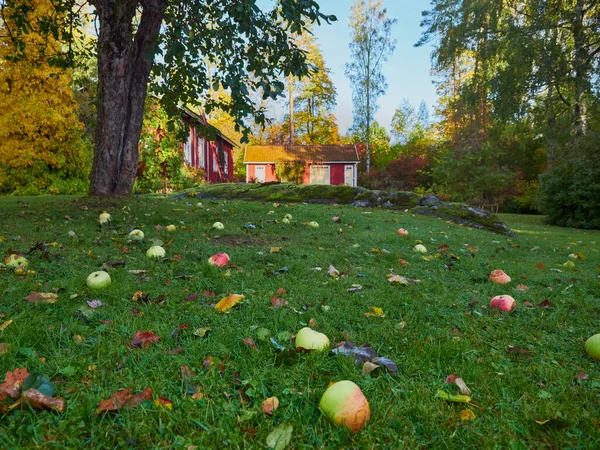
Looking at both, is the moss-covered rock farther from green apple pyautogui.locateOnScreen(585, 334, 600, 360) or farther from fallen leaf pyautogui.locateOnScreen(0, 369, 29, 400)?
fallen leaf pyautogui.locateOnScreen(0, 369, 29, 400)

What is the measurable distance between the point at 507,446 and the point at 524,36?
17.5 m

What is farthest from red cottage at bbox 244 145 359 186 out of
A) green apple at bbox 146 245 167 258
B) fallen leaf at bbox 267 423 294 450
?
fallen leaf at bbox 267 423 294 450

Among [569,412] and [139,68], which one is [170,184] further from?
[569,412]

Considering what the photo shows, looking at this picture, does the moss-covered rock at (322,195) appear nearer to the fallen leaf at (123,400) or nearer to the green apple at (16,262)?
the green apple at (16,262)

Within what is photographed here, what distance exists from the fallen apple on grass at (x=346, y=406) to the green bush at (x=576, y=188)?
15665mm

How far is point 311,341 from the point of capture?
5.88ft

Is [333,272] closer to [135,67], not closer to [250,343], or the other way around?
[250,343]

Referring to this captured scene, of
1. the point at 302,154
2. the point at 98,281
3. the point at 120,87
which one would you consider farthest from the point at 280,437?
the point at 302,154

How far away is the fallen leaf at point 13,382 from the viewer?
1310 millimetres

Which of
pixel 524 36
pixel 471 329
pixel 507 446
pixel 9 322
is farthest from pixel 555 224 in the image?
pixel 9 322

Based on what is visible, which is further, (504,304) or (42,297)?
(504,304)

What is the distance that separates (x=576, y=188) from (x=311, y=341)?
52.0 feet

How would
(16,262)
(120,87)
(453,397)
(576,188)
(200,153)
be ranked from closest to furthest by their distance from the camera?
(453,397) → (16,262) → (120,87) → (576,188) → (200,153)

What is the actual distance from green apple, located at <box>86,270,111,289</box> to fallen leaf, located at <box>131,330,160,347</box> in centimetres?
87
